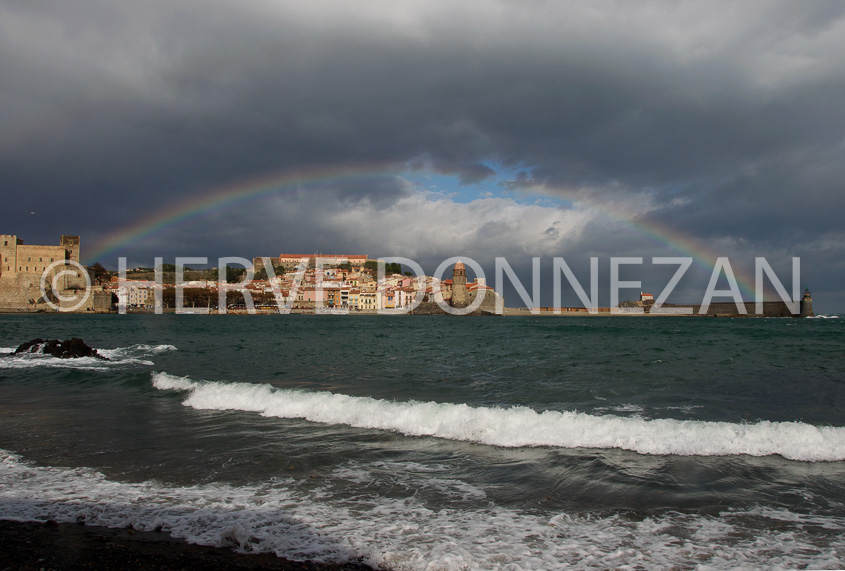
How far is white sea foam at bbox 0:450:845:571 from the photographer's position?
13.1ft

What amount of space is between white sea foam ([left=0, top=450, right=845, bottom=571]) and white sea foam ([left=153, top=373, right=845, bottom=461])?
262 centimetres

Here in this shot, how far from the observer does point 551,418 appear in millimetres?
8914

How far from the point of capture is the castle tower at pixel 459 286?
12712 cm

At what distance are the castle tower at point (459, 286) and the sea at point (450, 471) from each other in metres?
113

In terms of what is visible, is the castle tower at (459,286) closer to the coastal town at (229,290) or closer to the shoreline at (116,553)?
the coastal town at (229,290)

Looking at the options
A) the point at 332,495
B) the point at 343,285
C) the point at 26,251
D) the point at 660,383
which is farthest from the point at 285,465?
the point at 343,285

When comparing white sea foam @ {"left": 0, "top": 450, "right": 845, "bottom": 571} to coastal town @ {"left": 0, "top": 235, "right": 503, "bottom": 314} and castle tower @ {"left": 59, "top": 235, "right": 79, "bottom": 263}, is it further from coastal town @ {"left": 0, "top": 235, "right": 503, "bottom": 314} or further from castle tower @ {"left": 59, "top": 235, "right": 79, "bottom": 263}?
castle tower @ {"left": 59, "top": 235, "right": 79, "bottom": 263}

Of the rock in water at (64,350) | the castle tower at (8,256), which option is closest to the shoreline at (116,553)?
the rock in water at (64,350)

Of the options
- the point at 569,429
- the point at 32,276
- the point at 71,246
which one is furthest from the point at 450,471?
the point at 71,246

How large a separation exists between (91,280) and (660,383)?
463ft

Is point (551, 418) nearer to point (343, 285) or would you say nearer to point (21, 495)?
point (21, 495)

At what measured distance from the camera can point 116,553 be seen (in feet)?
12.8

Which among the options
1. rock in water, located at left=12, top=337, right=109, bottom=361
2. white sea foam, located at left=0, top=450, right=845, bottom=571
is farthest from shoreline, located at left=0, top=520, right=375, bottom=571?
rock in water, located at left=12, top=337, right=109, bottom=361

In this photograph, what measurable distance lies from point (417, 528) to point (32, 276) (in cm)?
12869
